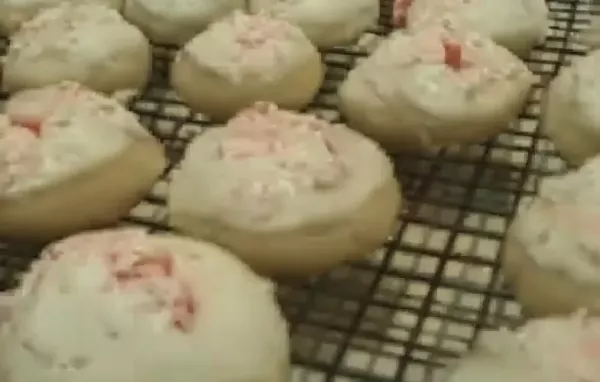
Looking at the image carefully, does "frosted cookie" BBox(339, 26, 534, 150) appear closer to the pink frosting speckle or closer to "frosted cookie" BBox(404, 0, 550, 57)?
"frosted cookie" BBox(404, 0, 550, 57)

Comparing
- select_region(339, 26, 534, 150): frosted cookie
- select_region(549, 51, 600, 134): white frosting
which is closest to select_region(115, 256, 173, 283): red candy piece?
select_region(339, 26, 534, 150): frosted cookie

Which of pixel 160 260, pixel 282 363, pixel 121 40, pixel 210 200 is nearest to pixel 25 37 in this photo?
pixel 121 40

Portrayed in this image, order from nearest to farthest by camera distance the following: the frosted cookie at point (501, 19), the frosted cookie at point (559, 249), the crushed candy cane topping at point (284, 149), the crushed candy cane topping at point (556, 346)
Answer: the crushed candy cane topping at point (556, 346) < the frosted cookie at point (559, 249) < the crushed candy cane topping at point (284, 149) < the frosted cookie at point (501, 19)

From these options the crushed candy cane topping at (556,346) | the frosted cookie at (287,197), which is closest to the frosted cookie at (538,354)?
the crushed candy cane topping at (556,346)

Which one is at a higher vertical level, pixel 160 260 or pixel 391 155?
pixel 160 260

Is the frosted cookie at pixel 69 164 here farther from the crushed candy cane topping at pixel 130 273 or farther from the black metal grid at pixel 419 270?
the crushed candy cane topping at pixel 130 273

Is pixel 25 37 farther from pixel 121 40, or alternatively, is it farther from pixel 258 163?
pixel 258 163
